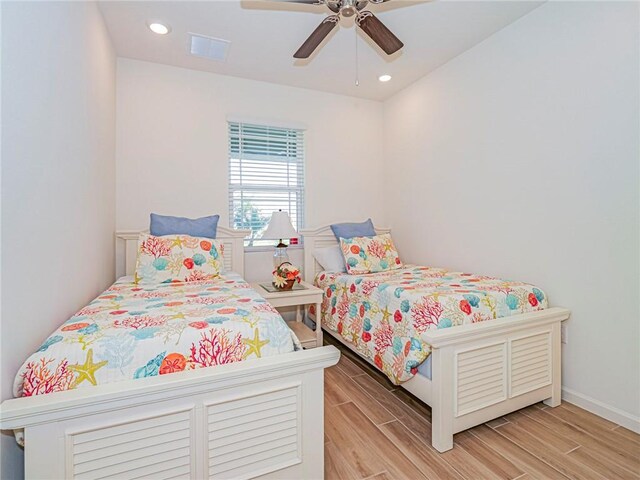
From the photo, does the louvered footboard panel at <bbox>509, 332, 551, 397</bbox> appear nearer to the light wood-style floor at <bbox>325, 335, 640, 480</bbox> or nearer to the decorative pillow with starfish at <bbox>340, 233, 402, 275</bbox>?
the light wood-style floor at <bbox>325, 335, 640, 480</bbox>

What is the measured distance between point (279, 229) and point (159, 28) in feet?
5.87

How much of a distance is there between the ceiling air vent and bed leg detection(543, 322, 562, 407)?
125 inches

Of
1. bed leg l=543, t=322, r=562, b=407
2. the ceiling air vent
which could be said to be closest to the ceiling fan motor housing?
the ceiling air vent

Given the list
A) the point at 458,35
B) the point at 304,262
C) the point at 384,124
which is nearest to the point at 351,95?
the point at 384,124

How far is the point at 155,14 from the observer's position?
7.47 feet

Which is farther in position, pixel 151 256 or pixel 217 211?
pixel 217 211

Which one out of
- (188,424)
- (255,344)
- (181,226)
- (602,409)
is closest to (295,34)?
(181,226)

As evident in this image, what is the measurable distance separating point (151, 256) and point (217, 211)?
959 mm

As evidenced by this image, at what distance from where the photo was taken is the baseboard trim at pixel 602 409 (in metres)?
1.75

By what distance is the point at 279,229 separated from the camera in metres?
2.90

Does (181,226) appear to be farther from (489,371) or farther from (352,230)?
(489,371)

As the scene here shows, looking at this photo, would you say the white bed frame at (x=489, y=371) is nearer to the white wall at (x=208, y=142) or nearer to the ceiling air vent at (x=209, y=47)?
the white wall at (x=208, y=142)

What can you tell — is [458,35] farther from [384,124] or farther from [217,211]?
[217,211]

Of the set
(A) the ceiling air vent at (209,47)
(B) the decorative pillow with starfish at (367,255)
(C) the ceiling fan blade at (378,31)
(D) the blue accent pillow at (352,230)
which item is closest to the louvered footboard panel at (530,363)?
(B) the decorative pillow with starfish at (367,255)
